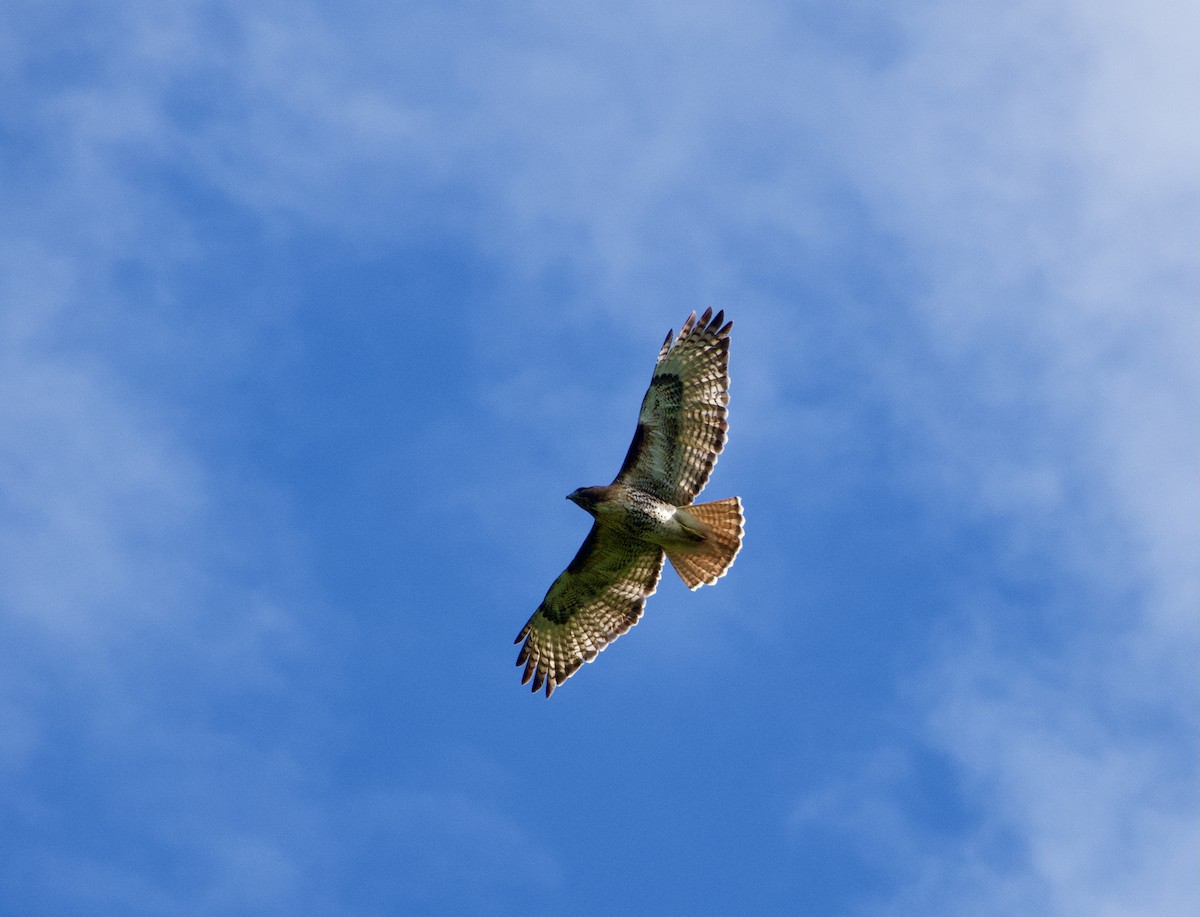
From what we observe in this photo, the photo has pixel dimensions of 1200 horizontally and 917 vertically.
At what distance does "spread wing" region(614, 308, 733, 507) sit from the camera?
48.9 feet

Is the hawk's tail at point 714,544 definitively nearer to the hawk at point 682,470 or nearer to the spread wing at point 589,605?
the hawk at point 682,470

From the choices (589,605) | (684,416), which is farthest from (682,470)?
(589,605)

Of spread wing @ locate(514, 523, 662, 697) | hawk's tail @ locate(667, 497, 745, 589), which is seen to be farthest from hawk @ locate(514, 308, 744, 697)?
spread wing @ locate(514, 523, 662, 697)

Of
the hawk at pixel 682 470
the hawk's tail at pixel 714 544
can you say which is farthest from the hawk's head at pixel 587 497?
the hawk's tail at pixel 714 544

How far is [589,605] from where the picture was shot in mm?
16172

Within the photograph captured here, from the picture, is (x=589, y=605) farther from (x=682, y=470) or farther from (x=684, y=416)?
(x=684, y=416)

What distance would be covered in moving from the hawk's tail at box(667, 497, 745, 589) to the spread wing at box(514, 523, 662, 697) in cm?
52

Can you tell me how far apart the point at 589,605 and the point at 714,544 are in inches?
72.9

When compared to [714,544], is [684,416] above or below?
above

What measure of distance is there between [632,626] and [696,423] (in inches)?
93.8

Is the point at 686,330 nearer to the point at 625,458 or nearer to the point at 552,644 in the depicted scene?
the point at 625,458

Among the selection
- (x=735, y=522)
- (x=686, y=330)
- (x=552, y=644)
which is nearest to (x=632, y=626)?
(x=552, y=644)

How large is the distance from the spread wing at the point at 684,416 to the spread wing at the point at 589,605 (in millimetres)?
755

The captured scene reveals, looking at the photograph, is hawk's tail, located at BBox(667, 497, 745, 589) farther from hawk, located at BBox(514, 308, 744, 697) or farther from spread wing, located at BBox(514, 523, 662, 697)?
spread wing, located at BBox(514, 523, 662, 697)
